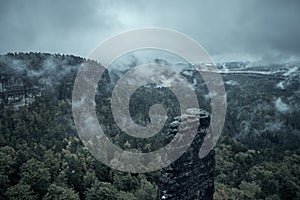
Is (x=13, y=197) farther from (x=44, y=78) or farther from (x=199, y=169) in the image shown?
(x=44, y=78)

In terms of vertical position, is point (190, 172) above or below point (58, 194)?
above

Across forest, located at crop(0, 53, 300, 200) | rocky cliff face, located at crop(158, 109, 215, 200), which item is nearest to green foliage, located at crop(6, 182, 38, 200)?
forest, located at crop(0, 53, 300, 200)

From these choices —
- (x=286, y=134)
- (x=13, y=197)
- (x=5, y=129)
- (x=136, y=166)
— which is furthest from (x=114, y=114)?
(x=286, y=134)

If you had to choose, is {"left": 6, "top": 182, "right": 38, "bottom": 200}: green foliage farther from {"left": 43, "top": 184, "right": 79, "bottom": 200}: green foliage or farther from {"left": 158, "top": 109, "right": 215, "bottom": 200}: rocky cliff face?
{"left": 158, "top": 109, "right": 215, "bottom": 200}: rocky cliff face

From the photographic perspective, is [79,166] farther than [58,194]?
Yes

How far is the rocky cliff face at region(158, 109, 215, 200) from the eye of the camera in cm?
1073

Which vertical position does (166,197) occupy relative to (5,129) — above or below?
below

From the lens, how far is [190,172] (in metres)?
11.0

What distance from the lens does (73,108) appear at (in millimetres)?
116562

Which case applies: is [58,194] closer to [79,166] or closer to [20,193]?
[20,193]

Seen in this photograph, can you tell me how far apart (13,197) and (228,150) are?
64.5 meters

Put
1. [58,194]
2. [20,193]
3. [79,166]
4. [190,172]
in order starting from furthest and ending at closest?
[79,166] < [58,194] < [20,193] < [190,172]

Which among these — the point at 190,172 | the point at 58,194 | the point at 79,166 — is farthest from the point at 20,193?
the point at 190,172

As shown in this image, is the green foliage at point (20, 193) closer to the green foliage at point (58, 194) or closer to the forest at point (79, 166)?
the forest at point (79, 166)
